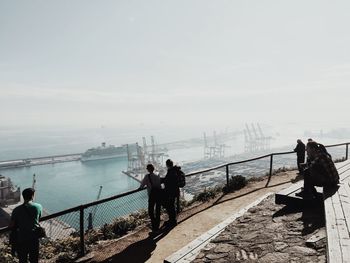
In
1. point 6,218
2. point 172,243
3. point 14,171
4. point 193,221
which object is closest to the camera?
point 172,243

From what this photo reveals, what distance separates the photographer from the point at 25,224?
460 cm

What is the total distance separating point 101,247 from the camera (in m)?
6.88

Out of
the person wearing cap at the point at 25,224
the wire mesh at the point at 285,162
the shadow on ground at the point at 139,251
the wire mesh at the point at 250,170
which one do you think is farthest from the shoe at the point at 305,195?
the wire mesh at the point at 285,162

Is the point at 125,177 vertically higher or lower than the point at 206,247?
lower

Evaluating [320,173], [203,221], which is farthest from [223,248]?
[203,221]

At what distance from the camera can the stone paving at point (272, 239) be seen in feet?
13.2

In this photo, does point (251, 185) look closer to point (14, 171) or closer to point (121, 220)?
point (121, 220)

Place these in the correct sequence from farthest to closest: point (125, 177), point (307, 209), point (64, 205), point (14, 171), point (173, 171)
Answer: point (14, 171) → point (125, 177) → point (64, 205) → point (173, 171) → point (307, 209)

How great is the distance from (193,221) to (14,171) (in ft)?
364

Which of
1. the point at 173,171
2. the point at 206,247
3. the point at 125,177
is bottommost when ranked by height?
the point at 125,177

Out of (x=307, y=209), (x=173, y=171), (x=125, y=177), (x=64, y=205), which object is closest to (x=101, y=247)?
(x=173, y=171)

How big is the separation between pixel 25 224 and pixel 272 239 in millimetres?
4143

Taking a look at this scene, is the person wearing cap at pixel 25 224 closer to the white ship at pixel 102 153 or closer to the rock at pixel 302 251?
the rock at pixel 302 251

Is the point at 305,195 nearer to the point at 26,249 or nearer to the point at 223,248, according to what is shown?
the point at 223,248
